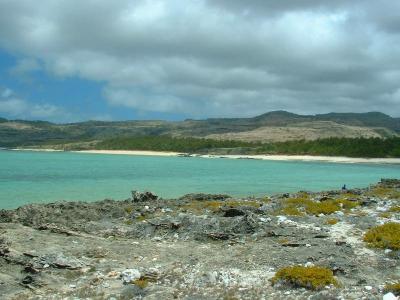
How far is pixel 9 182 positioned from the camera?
180 feet

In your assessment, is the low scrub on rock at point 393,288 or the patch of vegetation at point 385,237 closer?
the low scrub on rock at point 393,288

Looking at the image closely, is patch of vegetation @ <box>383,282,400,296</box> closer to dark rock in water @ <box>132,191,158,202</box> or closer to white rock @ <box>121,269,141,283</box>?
white rock @ <box>121,269,141,283</box>

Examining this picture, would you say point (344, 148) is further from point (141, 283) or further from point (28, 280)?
point (28, 280)

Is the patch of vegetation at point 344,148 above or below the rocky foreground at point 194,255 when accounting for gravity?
above

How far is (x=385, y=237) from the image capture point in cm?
1669

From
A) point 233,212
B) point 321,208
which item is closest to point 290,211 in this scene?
point 321,208

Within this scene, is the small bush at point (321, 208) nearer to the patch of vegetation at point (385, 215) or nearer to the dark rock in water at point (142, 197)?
the patch of vegetation at point (385, 215)

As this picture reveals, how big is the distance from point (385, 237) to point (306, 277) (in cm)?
512

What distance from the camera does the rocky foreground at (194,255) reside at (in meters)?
12.9

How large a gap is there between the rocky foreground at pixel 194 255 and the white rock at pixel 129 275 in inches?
1.1

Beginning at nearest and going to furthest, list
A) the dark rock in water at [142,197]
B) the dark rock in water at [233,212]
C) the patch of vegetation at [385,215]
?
the dark rock in water at [233,212]
the patch of vegetation at [385,215]
the dark rock in water at [142,197]

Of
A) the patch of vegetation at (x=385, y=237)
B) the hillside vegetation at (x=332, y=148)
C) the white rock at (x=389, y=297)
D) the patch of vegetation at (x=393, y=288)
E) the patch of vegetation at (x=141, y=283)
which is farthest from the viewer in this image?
the hillside vegetation at (x=332, y=148)

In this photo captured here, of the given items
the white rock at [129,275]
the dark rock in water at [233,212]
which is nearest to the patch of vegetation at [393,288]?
the white rock at [129,275]

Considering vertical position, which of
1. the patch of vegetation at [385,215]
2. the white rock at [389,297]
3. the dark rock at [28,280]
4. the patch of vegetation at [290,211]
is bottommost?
the dark rock at [28,280]
